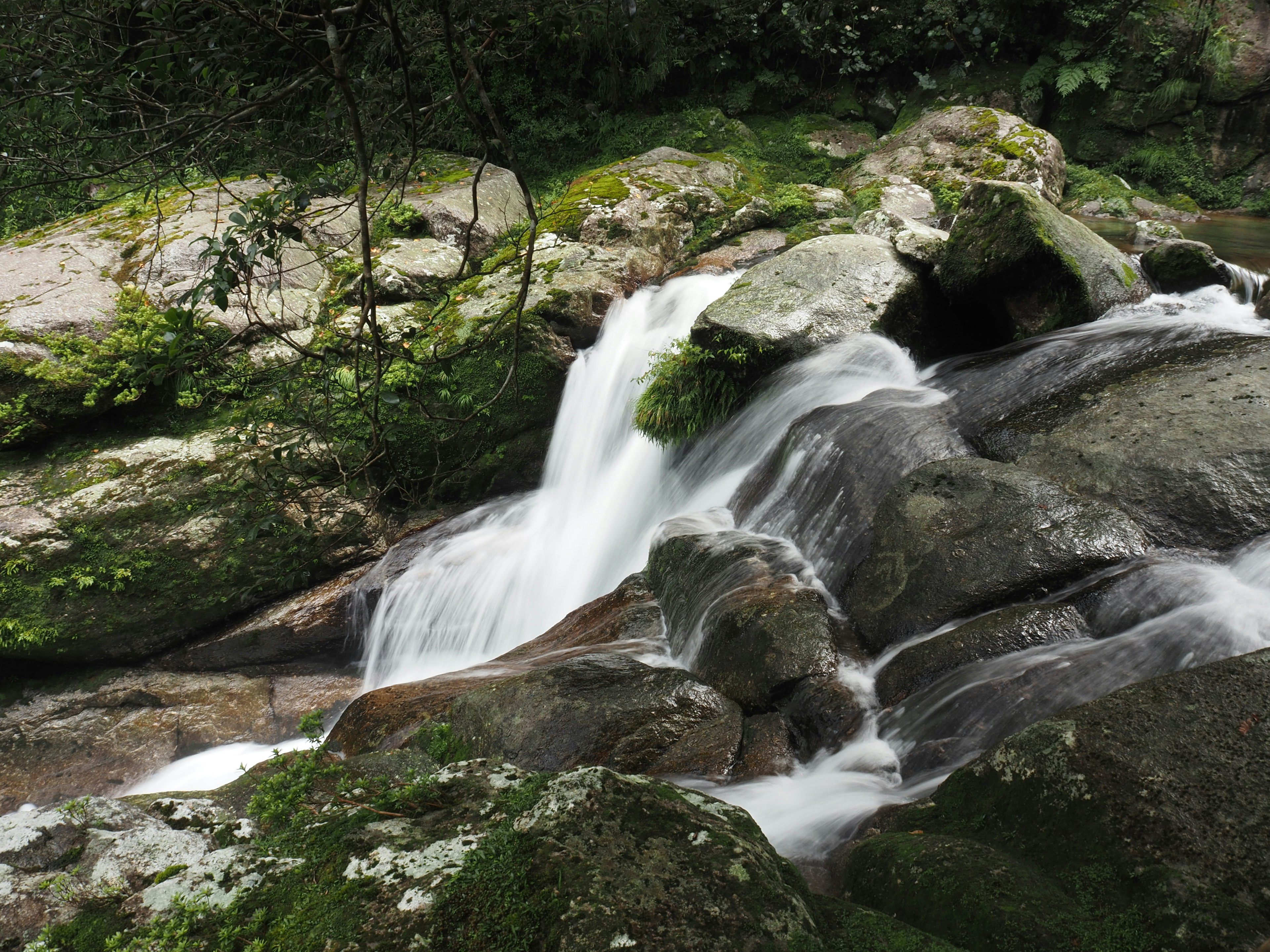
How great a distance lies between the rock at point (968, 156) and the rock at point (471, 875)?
10.1 metres

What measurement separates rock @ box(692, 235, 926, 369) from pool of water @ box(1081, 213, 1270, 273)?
385 cm

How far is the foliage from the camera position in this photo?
6.95 metres

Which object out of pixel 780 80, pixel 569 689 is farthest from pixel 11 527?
pixel 780 80

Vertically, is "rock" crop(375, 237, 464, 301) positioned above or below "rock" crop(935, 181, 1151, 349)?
above

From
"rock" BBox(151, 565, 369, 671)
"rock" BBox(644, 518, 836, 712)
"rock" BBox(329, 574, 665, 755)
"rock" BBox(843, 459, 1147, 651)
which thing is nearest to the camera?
"rock" BBox(843, 459, 1147, 651)

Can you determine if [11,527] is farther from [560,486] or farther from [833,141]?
[833,141]

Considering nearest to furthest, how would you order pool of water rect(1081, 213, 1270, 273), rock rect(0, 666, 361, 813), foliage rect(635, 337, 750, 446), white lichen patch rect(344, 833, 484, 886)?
white lichen patch rect(344, 833, 484, 886)
rock rect(0, 666, 361, 813)
foliage rect(635, 337, 750, 446)
pool of water rect(1081, 213, 1270, 273)

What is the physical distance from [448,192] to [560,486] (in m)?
5.18

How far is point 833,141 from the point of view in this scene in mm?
13422

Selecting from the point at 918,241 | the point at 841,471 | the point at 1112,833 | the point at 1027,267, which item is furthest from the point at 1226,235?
the point at 1112,833

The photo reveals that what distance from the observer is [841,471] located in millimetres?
5371

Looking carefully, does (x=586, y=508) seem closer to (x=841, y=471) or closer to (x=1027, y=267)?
(x=841, y=471)

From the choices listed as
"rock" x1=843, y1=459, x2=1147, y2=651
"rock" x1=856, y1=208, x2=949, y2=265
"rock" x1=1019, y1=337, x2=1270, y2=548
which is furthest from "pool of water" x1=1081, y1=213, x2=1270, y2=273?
"rock" x1=843, y1=459, x2=1147, y2=651

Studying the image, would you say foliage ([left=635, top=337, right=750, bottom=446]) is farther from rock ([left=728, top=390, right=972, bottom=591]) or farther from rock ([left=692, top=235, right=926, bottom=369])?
rock ([left=728, top=390, right=972, bottom=591])
